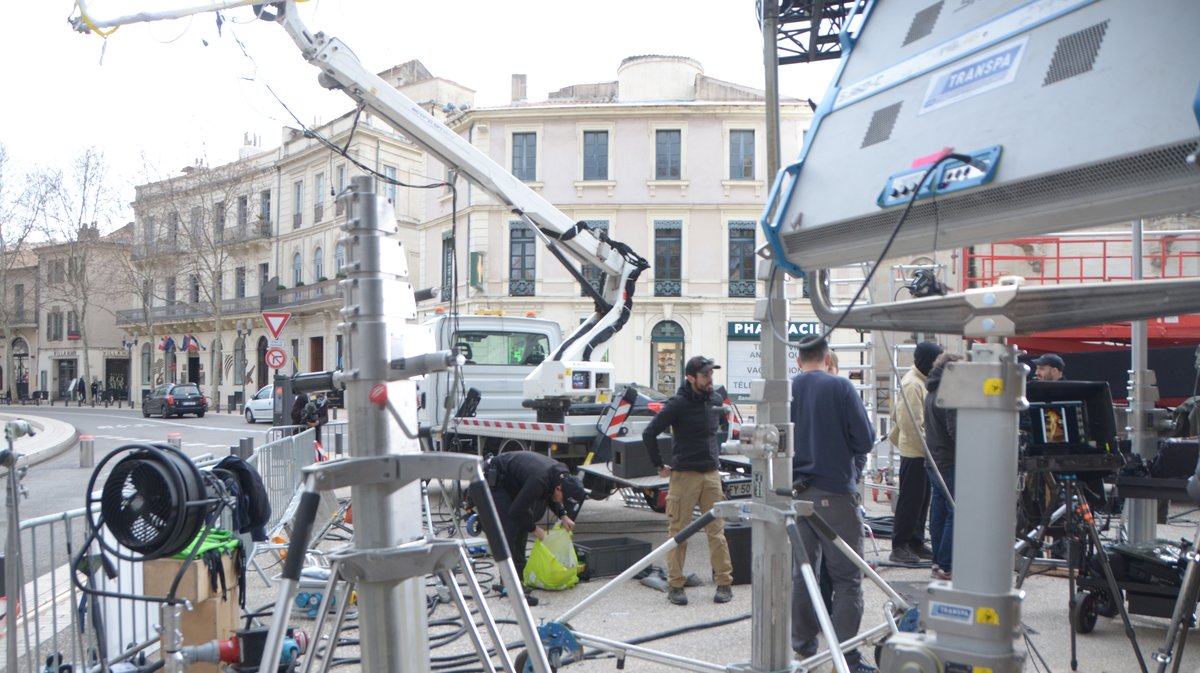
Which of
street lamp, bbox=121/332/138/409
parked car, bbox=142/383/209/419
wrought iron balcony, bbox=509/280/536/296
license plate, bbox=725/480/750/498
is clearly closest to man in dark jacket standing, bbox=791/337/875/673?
license plate, bbox=725/480/750/498

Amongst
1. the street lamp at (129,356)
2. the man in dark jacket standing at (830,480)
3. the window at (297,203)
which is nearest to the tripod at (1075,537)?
the man in dark jacket standing at (830,480)

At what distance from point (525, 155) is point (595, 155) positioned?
8.67 feet

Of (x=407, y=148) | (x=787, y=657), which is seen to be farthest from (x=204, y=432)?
(x=787, y=657)

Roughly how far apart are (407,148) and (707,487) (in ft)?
102

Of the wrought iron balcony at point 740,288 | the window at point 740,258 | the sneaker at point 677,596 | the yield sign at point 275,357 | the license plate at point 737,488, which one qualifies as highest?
the window at point 740,258

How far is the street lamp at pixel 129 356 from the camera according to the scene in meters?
54.8

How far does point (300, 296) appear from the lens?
142 ft

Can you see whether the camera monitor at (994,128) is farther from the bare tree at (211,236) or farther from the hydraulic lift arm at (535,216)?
the bare tree at (211,236)

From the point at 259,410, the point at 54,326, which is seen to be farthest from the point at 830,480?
the point at 54,326

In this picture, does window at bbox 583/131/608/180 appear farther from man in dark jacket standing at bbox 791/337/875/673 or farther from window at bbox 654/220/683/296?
man in dark jacket standing at bbox 791/337/875/673

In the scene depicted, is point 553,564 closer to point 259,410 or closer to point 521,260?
point 521,260

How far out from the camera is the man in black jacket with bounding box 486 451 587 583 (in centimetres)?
682

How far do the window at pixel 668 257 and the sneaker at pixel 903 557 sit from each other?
78.7 feet

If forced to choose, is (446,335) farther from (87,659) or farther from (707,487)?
(87,659)
